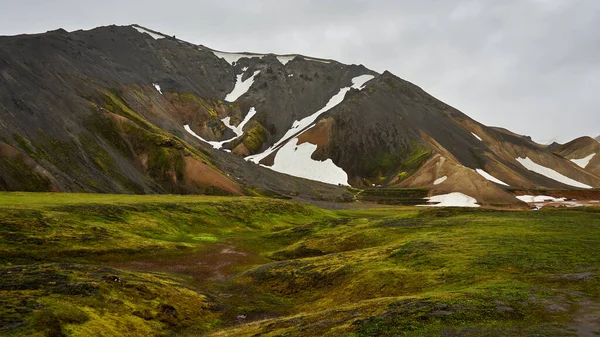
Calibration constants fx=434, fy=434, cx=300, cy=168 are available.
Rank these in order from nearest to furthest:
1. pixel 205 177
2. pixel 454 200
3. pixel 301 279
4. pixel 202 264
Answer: pixel 301 279 < pixel 202 264 < pixel 205 177 < pixel 454 200

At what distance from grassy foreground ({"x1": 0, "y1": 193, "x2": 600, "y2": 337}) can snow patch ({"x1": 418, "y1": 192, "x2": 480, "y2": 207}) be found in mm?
84955

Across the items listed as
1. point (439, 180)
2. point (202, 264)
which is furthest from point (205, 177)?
point (202, 264)

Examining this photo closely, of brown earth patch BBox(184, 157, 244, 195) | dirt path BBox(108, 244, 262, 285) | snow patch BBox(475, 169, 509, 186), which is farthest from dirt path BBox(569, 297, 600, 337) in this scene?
snow patch BBox(475, 169, 509, 186)

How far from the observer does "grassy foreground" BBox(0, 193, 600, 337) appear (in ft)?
57.6

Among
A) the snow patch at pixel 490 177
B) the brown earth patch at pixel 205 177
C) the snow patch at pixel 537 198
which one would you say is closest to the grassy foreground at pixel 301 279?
the brown earth patch at pixel 205 177

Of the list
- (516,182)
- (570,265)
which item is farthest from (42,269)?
(516,182)

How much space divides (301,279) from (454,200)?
126m

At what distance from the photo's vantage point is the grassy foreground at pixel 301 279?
1756 centimetres

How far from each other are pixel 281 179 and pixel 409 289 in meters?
143

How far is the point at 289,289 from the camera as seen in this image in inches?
1316

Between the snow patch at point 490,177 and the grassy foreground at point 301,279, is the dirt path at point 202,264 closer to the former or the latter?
the grassy foreground at point 301,279

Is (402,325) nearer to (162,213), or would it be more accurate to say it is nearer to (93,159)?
(162,213)

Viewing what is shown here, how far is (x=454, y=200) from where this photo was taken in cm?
14838

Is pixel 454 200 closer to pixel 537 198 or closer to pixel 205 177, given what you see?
pixel 537 198
